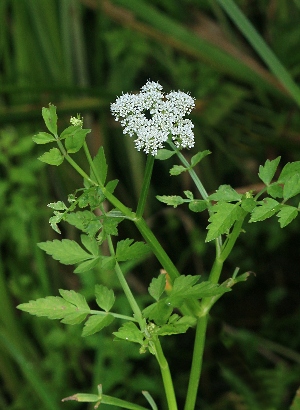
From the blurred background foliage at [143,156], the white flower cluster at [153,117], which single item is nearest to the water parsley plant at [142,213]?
the white flower cluster at [153,117]

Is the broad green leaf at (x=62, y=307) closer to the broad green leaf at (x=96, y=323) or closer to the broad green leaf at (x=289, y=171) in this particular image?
the broad green leaf at (x=96, y=323)

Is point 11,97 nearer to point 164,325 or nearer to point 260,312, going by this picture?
point 260,312

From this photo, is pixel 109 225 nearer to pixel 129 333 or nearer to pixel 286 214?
pixel 129 333

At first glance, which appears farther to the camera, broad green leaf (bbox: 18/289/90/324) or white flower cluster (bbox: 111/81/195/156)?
broad green leaf (bbox: 18/289/90/324)

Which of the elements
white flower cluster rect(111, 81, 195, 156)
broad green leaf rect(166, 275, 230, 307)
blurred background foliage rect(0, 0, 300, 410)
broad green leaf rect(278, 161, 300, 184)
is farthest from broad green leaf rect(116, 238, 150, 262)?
blurred background foliage rect(0, 0, 300, 410)

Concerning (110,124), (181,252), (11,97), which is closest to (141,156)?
(110,124)

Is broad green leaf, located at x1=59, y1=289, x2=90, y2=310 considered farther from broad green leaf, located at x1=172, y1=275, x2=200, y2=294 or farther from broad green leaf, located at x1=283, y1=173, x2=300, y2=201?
broad green leaf, located at x1=283, y1=173, x2=300, y2=201
